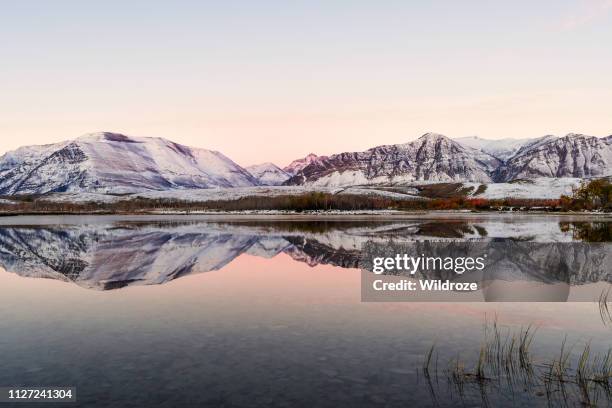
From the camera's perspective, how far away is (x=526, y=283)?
33.1m

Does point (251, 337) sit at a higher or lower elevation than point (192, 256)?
higher

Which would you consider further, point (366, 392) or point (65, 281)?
point (65, 281)

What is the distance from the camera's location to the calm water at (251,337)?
14.7 meters

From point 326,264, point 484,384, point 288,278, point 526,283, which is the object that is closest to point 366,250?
point 326,264

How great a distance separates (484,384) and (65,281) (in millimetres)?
29778

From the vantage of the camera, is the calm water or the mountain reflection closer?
the calm water

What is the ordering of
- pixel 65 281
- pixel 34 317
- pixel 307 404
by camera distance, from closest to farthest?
pixel 307 404 → pixel 34 317 → pixel 65 281

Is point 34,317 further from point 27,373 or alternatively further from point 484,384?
point 484,384

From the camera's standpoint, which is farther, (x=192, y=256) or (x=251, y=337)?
(x=192, y=256)

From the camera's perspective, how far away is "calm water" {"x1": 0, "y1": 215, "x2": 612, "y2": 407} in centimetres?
1473

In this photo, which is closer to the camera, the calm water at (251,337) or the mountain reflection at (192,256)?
the calm water at (251,337)

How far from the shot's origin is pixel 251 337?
2052 cm

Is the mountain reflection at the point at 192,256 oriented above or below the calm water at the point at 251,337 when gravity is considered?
below

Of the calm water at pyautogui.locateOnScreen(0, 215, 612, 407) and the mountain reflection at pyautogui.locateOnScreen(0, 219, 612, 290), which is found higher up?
the calm water at pyautogui.locateOnScreen(0, 215, 612, 407)
